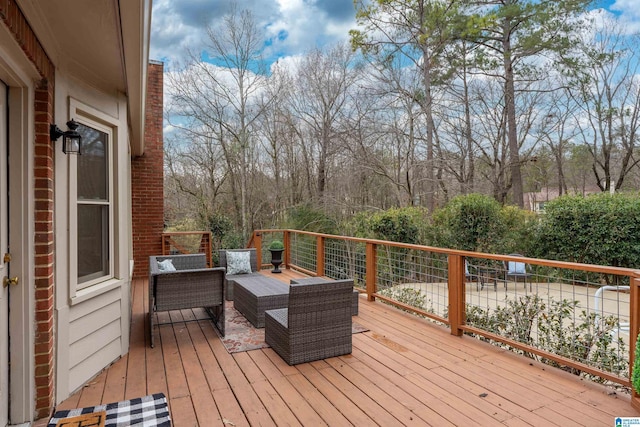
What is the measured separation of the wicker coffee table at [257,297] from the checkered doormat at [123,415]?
173cm

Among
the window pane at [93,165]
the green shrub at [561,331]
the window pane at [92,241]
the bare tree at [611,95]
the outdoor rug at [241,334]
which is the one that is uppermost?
the bare tree at [611,95]

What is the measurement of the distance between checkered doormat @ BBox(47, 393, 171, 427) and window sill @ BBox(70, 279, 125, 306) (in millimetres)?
739

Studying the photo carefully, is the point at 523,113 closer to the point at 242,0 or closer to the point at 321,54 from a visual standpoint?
the point at 321,54

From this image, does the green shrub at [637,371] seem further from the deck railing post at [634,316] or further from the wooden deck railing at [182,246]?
the wooden deck railing at [182,246]

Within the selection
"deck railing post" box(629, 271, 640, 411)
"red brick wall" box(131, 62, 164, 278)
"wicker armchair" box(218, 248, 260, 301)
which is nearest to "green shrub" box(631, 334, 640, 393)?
"deck railing post" box(629, 271, 640, 411)

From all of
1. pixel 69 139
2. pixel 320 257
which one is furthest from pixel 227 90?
pixel 69 139

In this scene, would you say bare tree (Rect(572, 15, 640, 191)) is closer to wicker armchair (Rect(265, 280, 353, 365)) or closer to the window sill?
wicker armchair (Rect(265, 280, 353, 365))

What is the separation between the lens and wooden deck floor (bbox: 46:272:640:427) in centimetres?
243

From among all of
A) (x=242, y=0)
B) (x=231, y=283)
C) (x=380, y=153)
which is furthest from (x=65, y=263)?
(x=242, y=0)

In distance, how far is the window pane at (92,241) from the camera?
2.98m

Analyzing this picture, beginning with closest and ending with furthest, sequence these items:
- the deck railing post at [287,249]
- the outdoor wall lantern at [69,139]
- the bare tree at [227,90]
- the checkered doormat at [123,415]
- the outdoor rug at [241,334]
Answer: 1. the checkered doormat at [123,415]
2. the outdoor wall lantern at [69,139]
3. the outdoor rug at [241,334]
4. the deck railing post at [287,249]
5. the bare tree at [227,90]

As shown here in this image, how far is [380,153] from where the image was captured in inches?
484

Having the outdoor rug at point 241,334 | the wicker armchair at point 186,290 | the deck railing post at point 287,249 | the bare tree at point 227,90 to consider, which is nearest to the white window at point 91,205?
the wicker armchair at point 186,290

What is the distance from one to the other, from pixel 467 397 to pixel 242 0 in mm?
12779
